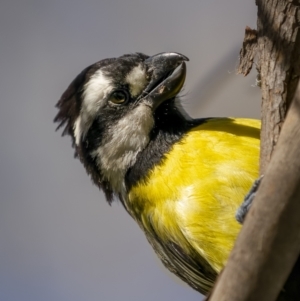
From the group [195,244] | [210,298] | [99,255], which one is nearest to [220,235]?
[195,244]

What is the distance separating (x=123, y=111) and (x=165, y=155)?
0.29 meters

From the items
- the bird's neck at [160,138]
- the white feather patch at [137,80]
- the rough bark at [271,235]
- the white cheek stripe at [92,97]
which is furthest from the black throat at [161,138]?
the rough bark at [271,235]

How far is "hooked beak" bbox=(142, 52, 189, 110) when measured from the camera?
8.57ft

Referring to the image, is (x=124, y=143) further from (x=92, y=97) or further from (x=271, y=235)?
(x=271, y=235)

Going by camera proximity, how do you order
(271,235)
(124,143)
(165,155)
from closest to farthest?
(271,235) < (165,155) < (124,143)

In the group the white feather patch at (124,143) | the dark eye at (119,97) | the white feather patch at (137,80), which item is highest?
the white feather patch at (137,80)

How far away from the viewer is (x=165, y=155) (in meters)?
2.48

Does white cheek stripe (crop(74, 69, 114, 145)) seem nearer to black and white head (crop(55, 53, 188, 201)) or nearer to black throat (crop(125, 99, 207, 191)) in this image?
black and white head (crop(55, 53, 188, 201))

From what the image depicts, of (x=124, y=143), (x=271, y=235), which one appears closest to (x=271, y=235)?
(x=271, y=235)

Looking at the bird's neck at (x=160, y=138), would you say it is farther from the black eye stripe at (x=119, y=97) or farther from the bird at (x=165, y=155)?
the black eye stripe at (x=119, y=97)

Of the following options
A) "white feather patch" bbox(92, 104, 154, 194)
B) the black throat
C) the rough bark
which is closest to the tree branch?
the rough bark

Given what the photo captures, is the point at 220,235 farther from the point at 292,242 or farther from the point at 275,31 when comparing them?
the point at 292,242

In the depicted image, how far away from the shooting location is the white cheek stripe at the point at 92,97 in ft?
8.71

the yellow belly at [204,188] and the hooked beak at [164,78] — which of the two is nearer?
the yellow belly at [204,188]
